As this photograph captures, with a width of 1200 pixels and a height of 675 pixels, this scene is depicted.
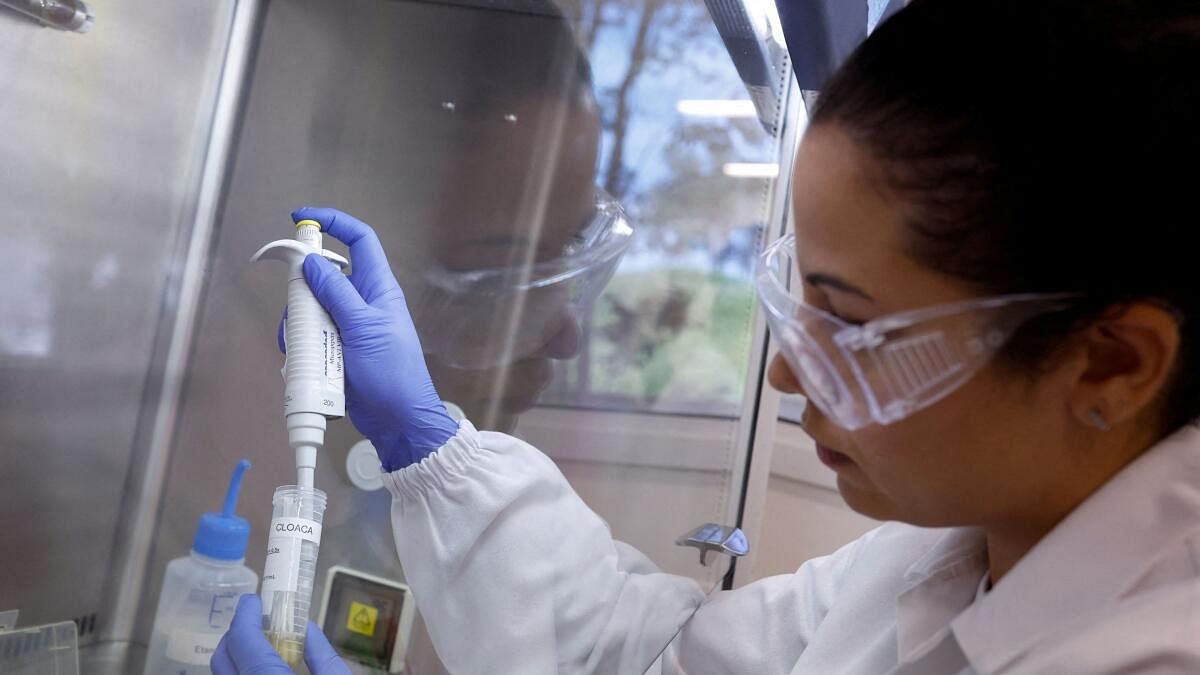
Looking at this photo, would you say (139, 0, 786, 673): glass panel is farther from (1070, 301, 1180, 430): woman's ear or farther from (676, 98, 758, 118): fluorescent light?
(1070, 301, 1180, 430): woman's ear

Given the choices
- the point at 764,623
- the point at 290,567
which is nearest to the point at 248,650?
the point at 290,567

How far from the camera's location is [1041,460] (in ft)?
2.33

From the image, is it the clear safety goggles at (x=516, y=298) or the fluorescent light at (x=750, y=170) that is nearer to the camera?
the clear safety goggles at (x=516, y=298)

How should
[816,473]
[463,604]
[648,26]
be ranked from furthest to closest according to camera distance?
[816,473] → [648,26] → [463,604]

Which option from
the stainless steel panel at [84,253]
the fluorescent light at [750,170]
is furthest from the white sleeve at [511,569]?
the fluorescent light at [750,170]

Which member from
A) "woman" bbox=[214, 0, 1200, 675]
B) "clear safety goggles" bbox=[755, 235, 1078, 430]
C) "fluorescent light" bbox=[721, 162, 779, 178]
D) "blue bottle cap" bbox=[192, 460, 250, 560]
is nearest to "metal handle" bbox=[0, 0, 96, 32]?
"woman" bbox=[214, 0, 1200, 675]

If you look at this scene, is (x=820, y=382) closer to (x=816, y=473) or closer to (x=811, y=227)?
(x=811, y=227)

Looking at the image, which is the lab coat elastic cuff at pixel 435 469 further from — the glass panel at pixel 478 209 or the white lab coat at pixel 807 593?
the glass panel at pixel 478 209

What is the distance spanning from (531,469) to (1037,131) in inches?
23.1

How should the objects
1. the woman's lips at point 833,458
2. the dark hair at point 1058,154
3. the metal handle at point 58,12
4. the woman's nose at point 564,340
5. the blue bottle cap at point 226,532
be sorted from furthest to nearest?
the woman's nose at point 564,340, the blue bottle cap at point 226,532, the metal handle at point 58,12, the woman's lips at point 833,458, the dark hair at point 1058,154

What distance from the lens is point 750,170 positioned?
4.93 ft

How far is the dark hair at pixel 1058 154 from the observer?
2.00ft

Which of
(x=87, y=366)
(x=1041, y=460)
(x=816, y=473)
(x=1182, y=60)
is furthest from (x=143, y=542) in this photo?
(x=816, y=473)

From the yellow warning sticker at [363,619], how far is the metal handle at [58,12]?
27.1 inches
